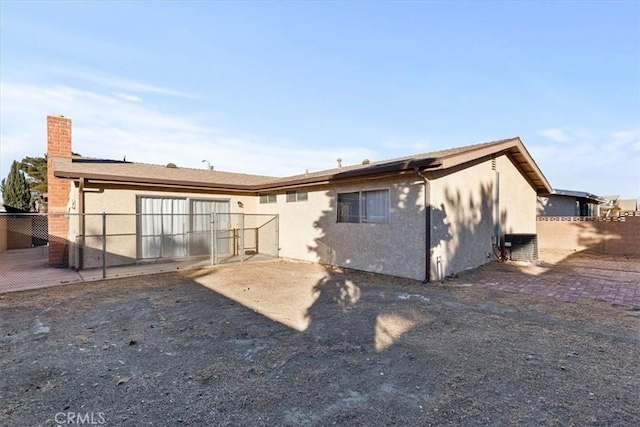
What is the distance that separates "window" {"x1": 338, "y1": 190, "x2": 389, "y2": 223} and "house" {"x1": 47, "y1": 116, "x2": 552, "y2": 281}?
0.10 ft

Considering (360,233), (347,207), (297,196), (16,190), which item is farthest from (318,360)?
(16,190)

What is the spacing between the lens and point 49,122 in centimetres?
1030

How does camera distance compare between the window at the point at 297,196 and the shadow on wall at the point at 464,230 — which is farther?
the window at the point at 297,196

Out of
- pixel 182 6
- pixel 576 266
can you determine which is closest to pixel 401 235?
pixel 576 266

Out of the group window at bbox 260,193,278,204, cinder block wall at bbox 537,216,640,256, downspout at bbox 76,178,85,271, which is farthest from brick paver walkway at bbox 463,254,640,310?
downspout at bbox 76,178,85,271

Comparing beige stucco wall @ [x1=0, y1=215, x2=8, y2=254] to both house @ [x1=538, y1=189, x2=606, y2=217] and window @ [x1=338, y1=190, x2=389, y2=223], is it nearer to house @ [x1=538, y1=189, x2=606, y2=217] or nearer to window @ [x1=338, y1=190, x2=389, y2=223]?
window @ [x1=338, y1=190, x2=389, y2=223]

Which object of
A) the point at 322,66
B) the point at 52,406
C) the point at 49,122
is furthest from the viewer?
the point at 322,66

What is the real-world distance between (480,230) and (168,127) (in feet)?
47.5

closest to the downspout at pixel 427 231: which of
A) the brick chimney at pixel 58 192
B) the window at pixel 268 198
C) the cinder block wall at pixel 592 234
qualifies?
the window at pixel 268 198

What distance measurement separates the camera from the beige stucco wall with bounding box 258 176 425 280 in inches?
307

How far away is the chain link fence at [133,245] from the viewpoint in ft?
28.7

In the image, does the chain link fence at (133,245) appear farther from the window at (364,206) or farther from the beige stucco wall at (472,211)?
the beige stucco wall at (472,211)

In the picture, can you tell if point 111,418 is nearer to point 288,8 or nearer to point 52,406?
point 52,406

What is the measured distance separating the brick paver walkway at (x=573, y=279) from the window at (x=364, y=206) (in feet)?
9.44
